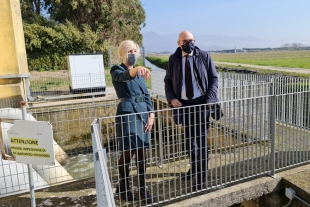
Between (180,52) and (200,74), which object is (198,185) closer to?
(200,74)

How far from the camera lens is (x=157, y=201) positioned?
3262mm

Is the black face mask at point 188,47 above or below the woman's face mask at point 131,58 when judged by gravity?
above

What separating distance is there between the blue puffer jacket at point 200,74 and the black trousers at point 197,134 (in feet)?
0.68

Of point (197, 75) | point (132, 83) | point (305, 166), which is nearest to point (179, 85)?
point (197, 75)

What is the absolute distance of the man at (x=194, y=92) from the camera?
3.42 meters

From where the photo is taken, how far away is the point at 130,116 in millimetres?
3137

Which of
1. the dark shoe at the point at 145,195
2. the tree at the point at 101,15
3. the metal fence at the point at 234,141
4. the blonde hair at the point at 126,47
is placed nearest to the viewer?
the blonde hair at the point at 126,47

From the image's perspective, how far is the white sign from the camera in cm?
246

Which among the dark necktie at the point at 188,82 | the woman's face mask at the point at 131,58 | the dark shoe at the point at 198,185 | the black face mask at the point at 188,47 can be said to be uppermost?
the black face mask at the point at 188,47

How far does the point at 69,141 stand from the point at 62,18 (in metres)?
22.2

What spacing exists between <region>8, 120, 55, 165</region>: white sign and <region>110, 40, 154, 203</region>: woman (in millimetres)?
789

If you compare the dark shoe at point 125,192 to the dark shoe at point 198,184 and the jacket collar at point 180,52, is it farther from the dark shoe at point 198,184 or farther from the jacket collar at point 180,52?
the jacket collar at point 180,52

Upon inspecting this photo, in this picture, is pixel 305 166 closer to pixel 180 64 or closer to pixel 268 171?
pixel 268 171

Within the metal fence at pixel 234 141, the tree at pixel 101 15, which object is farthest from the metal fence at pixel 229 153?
the tree at pixel 101 15
